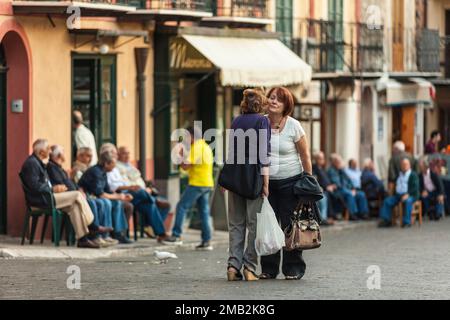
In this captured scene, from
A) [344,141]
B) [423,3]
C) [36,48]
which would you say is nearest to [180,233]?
[36,48]

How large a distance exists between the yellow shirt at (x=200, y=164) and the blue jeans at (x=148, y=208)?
129cm

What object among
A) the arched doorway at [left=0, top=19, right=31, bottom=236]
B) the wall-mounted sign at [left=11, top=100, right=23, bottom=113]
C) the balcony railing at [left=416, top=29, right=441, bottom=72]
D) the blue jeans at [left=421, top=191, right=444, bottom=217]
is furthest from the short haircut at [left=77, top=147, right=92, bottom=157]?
the balcony railing at [left=416, top=29, right=441, bottom=72]

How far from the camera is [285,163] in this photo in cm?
1777

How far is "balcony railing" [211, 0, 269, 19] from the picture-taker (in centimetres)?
3234

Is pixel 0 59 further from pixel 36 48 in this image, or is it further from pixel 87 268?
pixel 87 268

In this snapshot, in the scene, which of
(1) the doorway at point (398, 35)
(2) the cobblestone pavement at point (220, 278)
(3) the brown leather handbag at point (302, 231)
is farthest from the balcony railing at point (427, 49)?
(3) the brown leather handbag at point (302, 231)

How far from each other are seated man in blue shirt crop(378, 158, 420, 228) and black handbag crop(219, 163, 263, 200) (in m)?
16.4

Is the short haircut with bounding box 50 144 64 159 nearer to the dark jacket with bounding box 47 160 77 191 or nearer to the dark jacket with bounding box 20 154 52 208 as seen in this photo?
the dark jacket with bounding box 47 160 77 191

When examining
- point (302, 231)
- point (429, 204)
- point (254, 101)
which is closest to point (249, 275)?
point (302, 231)

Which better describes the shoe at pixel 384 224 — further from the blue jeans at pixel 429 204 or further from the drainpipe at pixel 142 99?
the drainpipe at pixel 142 99

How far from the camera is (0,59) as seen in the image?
83.6 feet

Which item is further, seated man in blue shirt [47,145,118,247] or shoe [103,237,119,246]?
shoe [103,237,119,246]

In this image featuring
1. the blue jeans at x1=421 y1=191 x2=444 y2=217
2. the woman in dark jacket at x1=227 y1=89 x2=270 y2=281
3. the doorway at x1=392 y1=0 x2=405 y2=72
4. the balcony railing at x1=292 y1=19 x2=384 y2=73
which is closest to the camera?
the woman in dark jacket at x1=227 y1=89 x2=270 y2=281

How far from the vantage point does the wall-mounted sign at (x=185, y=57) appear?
1205 inches
